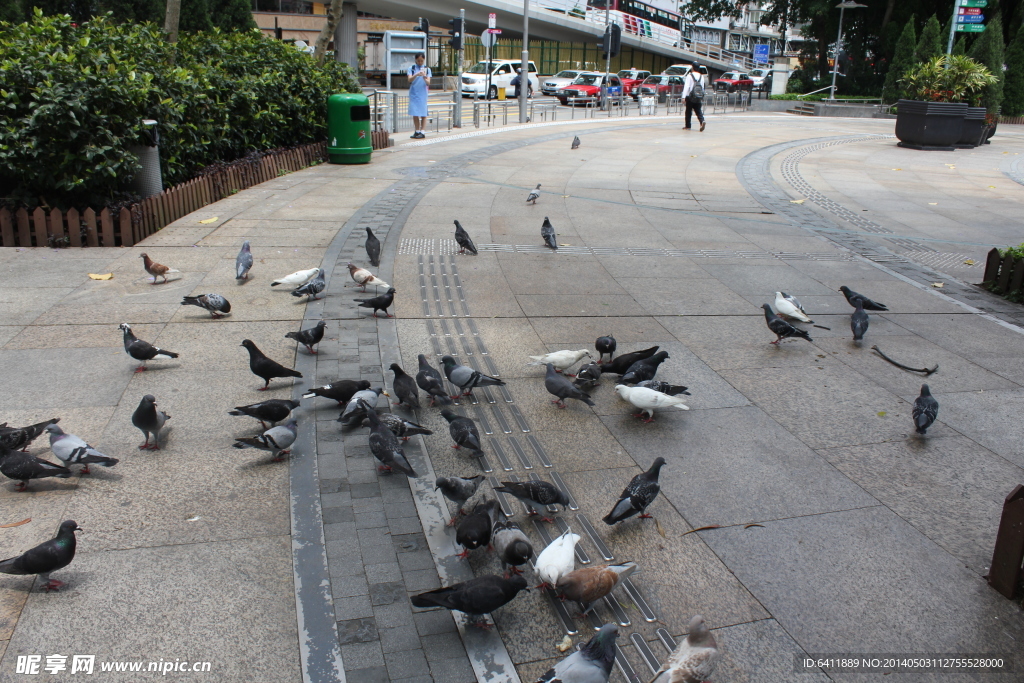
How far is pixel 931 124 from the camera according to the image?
21375 millimetres

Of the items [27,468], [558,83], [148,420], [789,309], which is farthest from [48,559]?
[558,83]

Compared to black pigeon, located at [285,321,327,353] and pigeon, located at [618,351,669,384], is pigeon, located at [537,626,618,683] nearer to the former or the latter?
pigeon, located at [618,351,669,384]

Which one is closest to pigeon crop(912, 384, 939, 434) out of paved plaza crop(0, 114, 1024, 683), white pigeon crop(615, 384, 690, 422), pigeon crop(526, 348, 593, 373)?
paved plaza crop(0, 114, 1024, 683)

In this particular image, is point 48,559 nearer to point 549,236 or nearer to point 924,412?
point 924,412

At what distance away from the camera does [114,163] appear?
10102 millimetres

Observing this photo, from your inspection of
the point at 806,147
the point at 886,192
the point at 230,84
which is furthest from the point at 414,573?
the point at 806,147

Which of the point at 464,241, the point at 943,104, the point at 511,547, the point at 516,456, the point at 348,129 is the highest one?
the point at 943,104

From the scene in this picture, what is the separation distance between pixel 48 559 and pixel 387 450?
1.91 metres

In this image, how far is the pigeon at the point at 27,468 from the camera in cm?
455

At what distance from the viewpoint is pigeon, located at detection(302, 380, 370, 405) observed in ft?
18.8

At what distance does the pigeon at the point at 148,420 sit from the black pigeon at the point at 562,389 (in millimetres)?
2803

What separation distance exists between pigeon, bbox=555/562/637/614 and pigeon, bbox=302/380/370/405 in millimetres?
2578

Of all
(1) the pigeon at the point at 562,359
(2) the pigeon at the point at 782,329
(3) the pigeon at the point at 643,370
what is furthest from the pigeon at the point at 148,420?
(2) the pigeon at the point at 782,329

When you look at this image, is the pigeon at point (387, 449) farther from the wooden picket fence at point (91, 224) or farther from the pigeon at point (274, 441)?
the wooden picket fence at point (91, 224)
